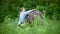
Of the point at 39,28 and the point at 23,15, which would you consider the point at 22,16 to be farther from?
the point at 39,28

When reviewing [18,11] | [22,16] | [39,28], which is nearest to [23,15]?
[22,16]

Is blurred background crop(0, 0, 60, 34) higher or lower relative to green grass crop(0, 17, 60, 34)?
higher

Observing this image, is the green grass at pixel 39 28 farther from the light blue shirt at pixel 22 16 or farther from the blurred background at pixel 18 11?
the light blue shirt at pixel 22 16

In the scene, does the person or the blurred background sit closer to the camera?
the blurred background

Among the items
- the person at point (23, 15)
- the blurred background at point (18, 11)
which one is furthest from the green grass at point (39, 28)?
the person at point (23, 15)

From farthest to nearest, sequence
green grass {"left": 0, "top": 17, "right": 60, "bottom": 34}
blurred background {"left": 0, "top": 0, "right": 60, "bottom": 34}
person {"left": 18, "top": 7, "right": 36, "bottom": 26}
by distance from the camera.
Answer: person {"left": 18, "top": 7, "right": 36, "bottom": 26}
blurred background {"left": 0, "top": 0, "right": 60, "bottom": 34}
green grass {"left": 0, "top": 17, "right": 60, "bottom": 34}

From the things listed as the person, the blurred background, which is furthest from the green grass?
the person

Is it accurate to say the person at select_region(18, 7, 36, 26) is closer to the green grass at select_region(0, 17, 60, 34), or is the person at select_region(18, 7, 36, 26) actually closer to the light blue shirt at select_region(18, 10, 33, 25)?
the light blue shirt at select_region(18, 10, 33, 25)

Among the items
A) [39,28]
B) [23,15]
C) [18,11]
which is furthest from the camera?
[18,11]

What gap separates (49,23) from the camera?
85.2 inches

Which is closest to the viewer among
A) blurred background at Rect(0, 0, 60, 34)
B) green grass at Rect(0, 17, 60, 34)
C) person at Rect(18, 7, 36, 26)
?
green grass at Rect(0, 17, 60, 34)

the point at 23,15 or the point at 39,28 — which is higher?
the point at 23,15

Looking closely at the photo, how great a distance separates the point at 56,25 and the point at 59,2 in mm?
656

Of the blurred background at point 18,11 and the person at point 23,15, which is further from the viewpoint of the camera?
the person at point 23,15
